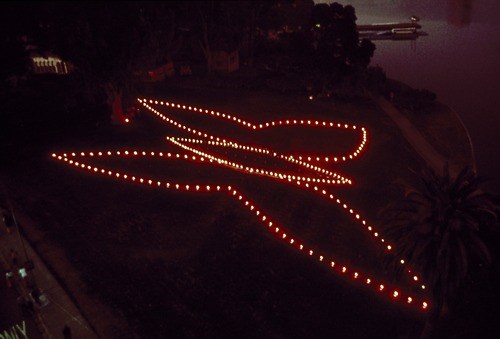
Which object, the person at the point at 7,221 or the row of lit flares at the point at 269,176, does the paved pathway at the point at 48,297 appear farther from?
the row of lit flares at the point at 269,176

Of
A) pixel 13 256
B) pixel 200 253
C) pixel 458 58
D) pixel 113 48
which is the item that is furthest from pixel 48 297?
pixel 458 58

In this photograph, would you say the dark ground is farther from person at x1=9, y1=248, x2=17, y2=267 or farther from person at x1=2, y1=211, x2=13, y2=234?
person at x1=9, y1=248, x2=17, y2=267

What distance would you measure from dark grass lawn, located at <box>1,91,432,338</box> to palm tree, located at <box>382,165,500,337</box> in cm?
478

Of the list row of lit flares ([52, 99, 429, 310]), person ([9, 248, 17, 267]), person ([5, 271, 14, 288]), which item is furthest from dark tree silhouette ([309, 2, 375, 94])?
person ([5, 271, 14, 288])

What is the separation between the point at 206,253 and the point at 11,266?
26.2ft

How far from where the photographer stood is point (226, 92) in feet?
125

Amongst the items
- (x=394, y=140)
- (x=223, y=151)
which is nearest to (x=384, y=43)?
(x=394, y=140)

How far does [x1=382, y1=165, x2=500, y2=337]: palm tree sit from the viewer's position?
1413cm

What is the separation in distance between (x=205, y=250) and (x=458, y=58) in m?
50.0

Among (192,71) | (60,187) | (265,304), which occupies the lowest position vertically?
(265,304)

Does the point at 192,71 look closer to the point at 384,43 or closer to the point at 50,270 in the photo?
the point at 50,270

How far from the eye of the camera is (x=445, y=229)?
14367 millimetres

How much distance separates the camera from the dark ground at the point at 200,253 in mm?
17078

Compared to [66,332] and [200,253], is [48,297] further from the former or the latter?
[200,253]
